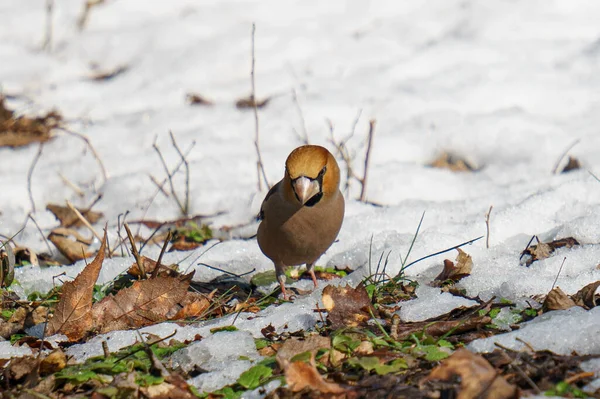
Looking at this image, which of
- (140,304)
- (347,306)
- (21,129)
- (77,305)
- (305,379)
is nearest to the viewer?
(305,379)

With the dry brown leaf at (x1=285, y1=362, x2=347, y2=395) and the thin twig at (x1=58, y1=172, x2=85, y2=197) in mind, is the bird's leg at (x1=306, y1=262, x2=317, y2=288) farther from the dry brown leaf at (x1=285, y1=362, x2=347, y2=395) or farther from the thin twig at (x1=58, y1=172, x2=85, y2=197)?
the thin twig at (x1=58, y1=172, x2=85, y2=197)

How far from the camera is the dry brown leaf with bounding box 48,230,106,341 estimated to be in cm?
343

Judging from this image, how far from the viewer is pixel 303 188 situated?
3.68 meters

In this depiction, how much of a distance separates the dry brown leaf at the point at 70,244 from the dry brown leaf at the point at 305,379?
2.67 meters

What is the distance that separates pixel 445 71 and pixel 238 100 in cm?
206

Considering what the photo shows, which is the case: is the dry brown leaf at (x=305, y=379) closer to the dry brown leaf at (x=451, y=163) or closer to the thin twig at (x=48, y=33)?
the dry brown leaf at (x=451, y=163)

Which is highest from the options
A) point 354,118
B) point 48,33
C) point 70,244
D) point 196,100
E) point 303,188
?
point 48,33

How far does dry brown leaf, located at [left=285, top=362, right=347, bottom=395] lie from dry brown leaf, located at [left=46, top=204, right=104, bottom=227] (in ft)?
11.7

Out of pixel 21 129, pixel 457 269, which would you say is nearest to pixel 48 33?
pixel 21 129

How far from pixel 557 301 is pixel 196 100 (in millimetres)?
5453

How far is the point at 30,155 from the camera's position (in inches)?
281

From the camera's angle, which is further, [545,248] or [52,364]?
[545,248]

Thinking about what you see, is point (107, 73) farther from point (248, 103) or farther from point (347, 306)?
point (347, 306)

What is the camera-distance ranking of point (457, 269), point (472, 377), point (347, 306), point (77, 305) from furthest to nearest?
point (457, 269) < point (77, 305) < point (347, 306) < point (472, 377)
